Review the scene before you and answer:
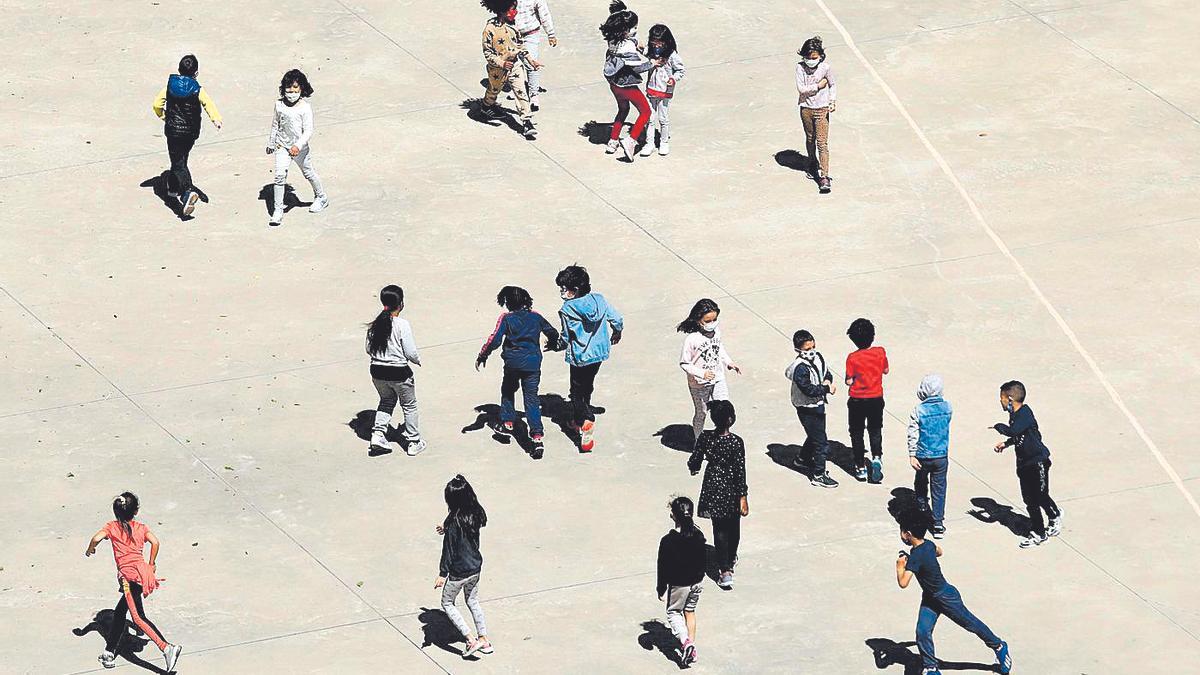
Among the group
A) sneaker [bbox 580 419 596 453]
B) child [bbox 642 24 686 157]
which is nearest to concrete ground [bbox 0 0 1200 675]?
sneaker [bbox 580 419 596 453]

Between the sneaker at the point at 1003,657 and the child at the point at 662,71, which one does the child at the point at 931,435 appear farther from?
the child at the point at 662,71

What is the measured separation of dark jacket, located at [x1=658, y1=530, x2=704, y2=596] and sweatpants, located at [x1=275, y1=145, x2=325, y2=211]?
7738mm

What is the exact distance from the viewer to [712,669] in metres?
14.1

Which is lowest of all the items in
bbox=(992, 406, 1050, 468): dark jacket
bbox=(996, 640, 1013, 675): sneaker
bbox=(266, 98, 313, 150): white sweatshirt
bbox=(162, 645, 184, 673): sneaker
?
bbox=(996, 640, 1013, 675): sneaker

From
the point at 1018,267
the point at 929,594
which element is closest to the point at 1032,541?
the point at 929,594

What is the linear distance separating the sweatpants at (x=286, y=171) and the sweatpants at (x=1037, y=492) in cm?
806

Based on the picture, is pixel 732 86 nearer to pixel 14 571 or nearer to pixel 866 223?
pixel 866 223

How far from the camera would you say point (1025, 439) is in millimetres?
15344

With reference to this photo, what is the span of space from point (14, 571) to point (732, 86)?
11136 mm

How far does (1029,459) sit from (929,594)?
6.83 feet

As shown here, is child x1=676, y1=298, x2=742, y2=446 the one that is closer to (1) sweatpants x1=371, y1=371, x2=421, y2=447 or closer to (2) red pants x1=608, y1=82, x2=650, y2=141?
(1) sweatpants x1=371, y1=371, x2=421, y2=447

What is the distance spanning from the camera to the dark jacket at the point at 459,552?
44.7 feet

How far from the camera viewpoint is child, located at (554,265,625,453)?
A: 16453 mm

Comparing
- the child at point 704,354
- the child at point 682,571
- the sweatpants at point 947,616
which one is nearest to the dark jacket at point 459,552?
the child at point 682,571
